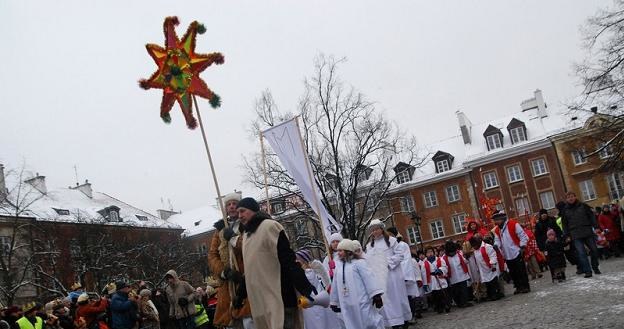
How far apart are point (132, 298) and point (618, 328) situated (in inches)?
368

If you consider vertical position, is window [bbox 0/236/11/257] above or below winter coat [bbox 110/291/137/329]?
above

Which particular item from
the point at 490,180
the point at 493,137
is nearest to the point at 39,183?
the point at 490,180

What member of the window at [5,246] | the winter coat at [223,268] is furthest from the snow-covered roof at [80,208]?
the winter coat at [223,268]

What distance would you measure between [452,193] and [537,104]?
11124mm

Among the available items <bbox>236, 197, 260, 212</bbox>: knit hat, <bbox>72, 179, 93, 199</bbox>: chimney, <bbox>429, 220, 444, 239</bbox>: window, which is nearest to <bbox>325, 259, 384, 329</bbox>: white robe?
<bbox>236, 197, 260, 212</bbox>: knit hat

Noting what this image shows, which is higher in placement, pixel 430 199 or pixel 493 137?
pixel 493 137

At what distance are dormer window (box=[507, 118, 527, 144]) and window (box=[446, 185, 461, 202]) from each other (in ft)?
21.4

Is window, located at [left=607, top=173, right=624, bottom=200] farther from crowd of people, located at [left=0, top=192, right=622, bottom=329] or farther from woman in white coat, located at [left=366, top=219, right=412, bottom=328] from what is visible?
woman in white coat, located at [left=366, top=219, right=412, bottom=328]

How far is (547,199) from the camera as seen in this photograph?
4981 centimetres

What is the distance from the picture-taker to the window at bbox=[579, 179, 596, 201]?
48434 mm

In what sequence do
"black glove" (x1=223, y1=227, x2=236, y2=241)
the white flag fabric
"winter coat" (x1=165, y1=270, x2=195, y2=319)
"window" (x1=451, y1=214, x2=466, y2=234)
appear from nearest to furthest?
1. "black glove" (x1=223, y1=227, x2=236, y2=241)
2. the white flag fabric
3. "winter coat" (x1=165, y1=270, x2=195, y2=319)
4. "window" (x1=451, y1=214, x2=466, y2=234)

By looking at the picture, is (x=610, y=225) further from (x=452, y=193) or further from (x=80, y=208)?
(x=80, y=208)

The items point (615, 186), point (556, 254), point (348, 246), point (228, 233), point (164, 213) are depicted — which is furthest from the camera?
point (164, 213)

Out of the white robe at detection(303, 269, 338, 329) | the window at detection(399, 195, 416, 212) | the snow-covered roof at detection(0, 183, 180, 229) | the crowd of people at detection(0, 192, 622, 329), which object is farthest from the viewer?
the window at detection(399, 195, 416, 212)
